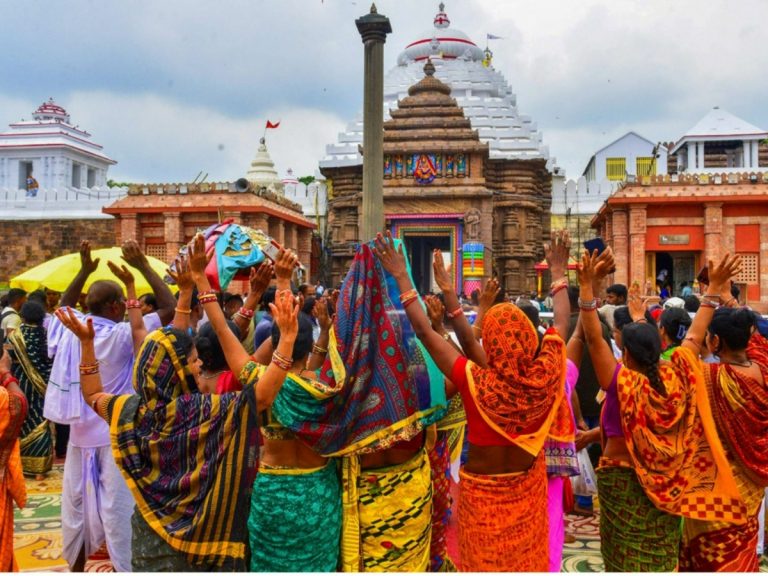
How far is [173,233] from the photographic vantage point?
20594mm

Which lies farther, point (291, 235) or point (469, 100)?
point (469, 100)

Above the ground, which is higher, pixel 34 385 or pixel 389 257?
pixel 389 257

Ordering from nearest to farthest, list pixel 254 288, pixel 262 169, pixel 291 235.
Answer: pixel 254 288 < pixel 291 235 < pixel 262 169

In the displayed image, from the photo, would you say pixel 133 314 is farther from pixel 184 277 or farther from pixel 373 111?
pixel 373 111

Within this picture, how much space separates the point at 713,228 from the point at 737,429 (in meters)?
17.0

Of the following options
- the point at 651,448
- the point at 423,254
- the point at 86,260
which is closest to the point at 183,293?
the point at 86,260

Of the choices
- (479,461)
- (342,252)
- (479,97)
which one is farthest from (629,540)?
(479,97)

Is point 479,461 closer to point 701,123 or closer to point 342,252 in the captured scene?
point 342,252

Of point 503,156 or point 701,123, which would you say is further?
point 701,123

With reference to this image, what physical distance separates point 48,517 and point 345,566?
11.8 ft

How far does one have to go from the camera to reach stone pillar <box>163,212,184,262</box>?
20.6m

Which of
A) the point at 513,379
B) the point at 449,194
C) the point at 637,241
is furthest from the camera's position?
the point at 449,194

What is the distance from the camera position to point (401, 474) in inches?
134

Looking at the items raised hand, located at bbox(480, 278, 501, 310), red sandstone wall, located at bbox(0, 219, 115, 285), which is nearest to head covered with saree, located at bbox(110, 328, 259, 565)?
raised hand, located at bbox(480, 278, 501, 310)
